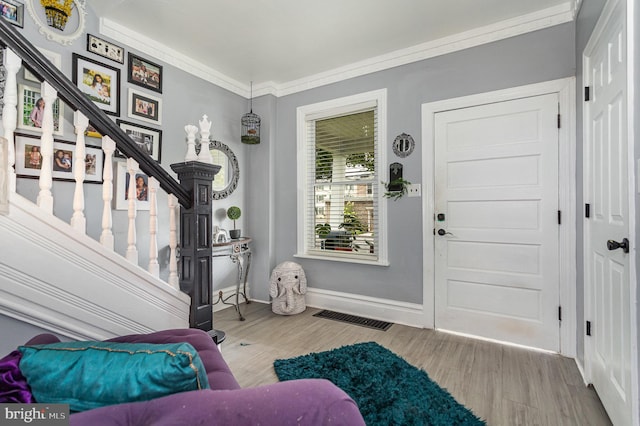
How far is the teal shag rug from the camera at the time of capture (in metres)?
1.64

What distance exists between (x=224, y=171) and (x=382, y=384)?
9.00 feet

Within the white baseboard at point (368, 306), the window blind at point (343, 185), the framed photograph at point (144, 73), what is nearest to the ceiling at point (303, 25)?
the framed photograph at point (144, 73)

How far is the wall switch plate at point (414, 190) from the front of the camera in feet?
9.78

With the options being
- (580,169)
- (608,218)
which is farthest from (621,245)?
(580,169)

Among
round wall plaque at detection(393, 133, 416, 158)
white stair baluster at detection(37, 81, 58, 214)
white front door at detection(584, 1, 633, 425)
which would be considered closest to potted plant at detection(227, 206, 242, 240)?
round wall plaque at detection(393, 133, 416, 158)

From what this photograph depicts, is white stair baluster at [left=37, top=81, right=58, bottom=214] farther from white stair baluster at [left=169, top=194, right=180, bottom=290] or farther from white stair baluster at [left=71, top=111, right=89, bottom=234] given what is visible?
white stair baluster at [left=169, top=194, right=180, bottom=290]

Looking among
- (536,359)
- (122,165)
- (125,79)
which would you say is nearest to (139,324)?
(122,165)

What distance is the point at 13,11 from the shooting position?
2.11 meters

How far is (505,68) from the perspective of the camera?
8.64 feet

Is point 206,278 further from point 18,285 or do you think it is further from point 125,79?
point 125,79

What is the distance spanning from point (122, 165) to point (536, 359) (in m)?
3.64

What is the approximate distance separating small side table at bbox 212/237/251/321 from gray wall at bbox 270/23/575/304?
0.39m

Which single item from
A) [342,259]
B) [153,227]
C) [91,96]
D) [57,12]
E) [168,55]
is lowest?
[342,259]

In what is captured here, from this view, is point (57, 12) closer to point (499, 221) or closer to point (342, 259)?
point (342, 259)
